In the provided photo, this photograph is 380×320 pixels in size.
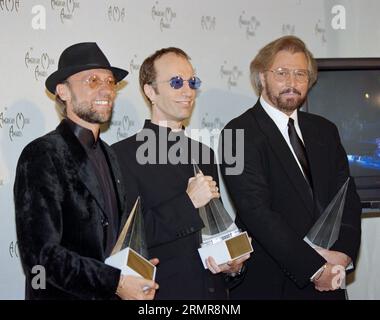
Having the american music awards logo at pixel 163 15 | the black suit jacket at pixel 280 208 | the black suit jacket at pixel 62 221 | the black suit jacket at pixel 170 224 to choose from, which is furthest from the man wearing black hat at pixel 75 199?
the american music awards logo at pixel 163 15

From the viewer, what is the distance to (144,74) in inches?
132

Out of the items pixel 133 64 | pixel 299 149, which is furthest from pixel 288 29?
pixel 299 149

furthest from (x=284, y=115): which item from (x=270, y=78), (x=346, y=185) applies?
(x=346, y=185)

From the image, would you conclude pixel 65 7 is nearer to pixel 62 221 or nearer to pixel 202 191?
pixel 202 191

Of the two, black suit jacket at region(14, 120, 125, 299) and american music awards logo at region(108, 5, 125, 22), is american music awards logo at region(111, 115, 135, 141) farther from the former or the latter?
black suit jacket at region(14, 120, 125, 299)

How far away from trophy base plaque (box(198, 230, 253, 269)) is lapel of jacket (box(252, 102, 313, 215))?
0.51 m

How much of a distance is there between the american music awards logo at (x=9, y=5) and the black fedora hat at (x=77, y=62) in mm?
835

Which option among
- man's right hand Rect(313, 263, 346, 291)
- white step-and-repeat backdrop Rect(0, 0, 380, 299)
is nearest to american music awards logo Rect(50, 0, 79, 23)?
white step-and-repeat backdrop Rect(0, 0, 380, 299)

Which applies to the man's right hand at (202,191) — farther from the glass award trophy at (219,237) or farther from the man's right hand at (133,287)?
the man's right hand at (133,287)

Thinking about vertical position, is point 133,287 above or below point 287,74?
below

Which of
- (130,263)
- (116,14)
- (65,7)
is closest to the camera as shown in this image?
(130,263)

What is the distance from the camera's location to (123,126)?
406 cm

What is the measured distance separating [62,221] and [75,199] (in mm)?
102

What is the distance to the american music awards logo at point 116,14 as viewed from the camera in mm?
3971
